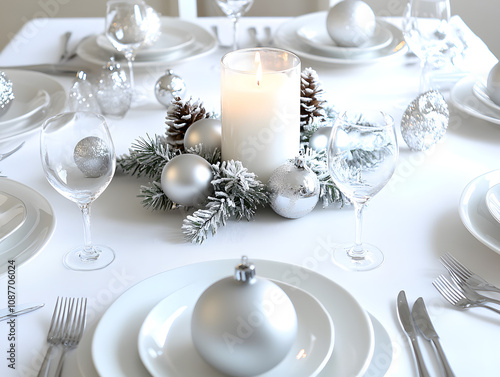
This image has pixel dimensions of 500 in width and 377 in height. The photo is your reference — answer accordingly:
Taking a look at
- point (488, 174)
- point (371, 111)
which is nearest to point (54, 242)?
point (371, 111)

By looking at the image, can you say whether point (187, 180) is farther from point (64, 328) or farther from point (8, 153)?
point (8, 153)

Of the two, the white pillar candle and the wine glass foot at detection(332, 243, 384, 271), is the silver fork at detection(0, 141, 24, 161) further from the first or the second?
the wine glass foot at detection(332, 243, 384, 271)

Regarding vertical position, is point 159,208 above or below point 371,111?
below

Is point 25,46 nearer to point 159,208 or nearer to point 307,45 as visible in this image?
point 307,45

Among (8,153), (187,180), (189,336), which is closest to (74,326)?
(189,336)

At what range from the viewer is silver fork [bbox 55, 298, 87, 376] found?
1.98 feet

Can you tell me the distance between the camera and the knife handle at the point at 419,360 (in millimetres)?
568

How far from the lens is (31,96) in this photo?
1.19m

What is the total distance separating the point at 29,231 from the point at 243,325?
1.21 ft

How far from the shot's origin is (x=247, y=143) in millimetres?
838

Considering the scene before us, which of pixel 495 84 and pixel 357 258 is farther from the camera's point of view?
pixel 495 84

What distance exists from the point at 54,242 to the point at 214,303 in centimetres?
35

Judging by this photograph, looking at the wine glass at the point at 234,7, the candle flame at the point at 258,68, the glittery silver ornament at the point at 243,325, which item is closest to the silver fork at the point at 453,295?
the glittery silver ornament at the point at 243,325

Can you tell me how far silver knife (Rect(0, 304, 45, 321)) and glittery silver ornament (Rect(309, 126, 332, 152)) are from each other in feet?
1.42
